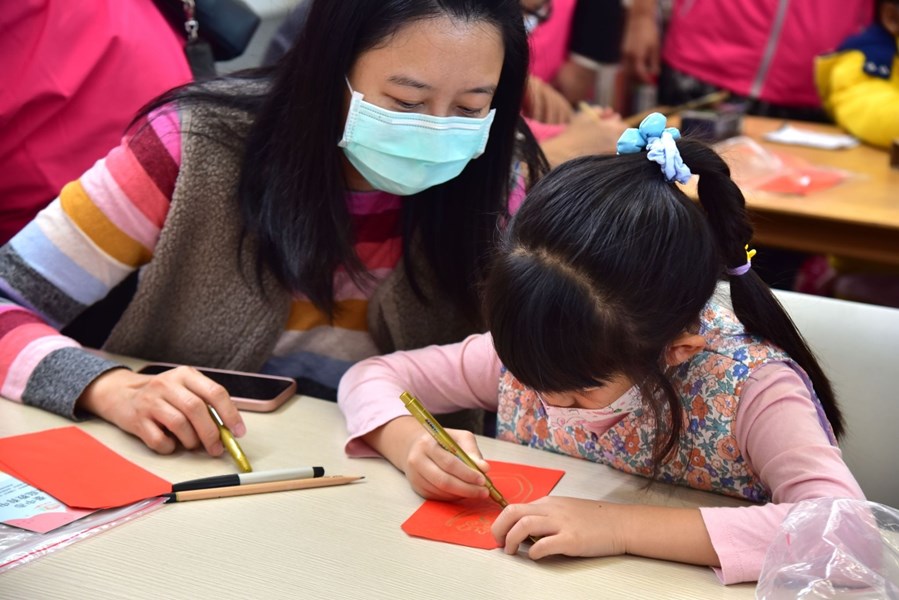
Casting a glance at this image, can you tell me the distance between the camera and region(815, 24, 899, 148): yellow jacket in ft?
8.89

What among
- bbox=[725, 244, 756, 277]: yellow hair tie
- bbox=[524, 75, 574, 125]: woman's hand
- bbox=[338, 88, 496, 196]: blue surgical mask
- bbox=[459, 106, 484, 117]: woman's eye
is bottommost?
bbox=[524, 75, 574, 125]: woman's hand

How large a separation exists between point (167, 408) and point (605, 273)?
1.84 ft

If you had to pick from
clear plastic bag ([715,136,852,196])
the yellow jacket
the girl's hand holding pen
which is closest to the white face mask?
the girl's hand holding pen

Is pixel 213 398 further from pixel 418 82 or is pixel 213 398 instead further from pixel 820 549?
pixel 820 549

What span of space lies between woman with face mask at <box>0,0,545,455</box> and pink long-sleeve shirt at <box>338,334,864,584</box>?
15cm

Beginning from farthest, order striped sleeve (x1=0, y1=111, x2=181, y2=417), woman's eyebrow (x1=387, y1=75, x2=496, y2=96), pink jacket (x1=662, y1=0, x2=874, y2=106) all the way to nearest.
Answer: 1. pink jacket (x1=662, y1=0, x2=874, y2=106)
2. striped sleeve (x1=0, y1=111, x2=181, y2=417)
3. woman's eyebrow (x1=387, y1=75, x2=496, y2=96)

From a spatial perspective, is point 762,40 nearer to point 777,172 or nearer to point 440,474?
point 777,172

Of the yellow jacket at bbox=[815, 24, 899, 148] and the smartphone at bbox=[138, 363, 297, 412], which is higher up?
the yellow jacket at bbox=[815, 24, 899, 148]

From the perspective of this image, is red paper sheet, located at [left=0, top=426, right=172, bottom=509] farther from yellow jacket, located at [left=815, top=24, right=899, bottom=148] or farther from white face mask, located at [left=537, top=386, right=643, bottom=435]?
yellow jacket, located at [left=815, top=24, right=899, bottom=148]

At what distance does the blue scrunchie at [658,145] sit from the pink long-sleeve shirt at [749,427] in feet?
0.82

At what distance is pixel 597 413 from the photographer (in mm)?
1148

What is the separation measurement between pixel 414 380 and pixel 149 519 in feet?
1.49

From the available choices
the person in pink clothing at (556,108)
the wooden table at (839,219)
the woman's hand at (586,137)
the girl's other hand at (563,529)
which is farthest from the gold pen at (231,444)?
the wooden table at (839,219)

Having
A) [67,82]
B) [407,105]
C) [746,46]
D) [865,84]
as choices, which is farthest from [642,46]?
[407,105]
